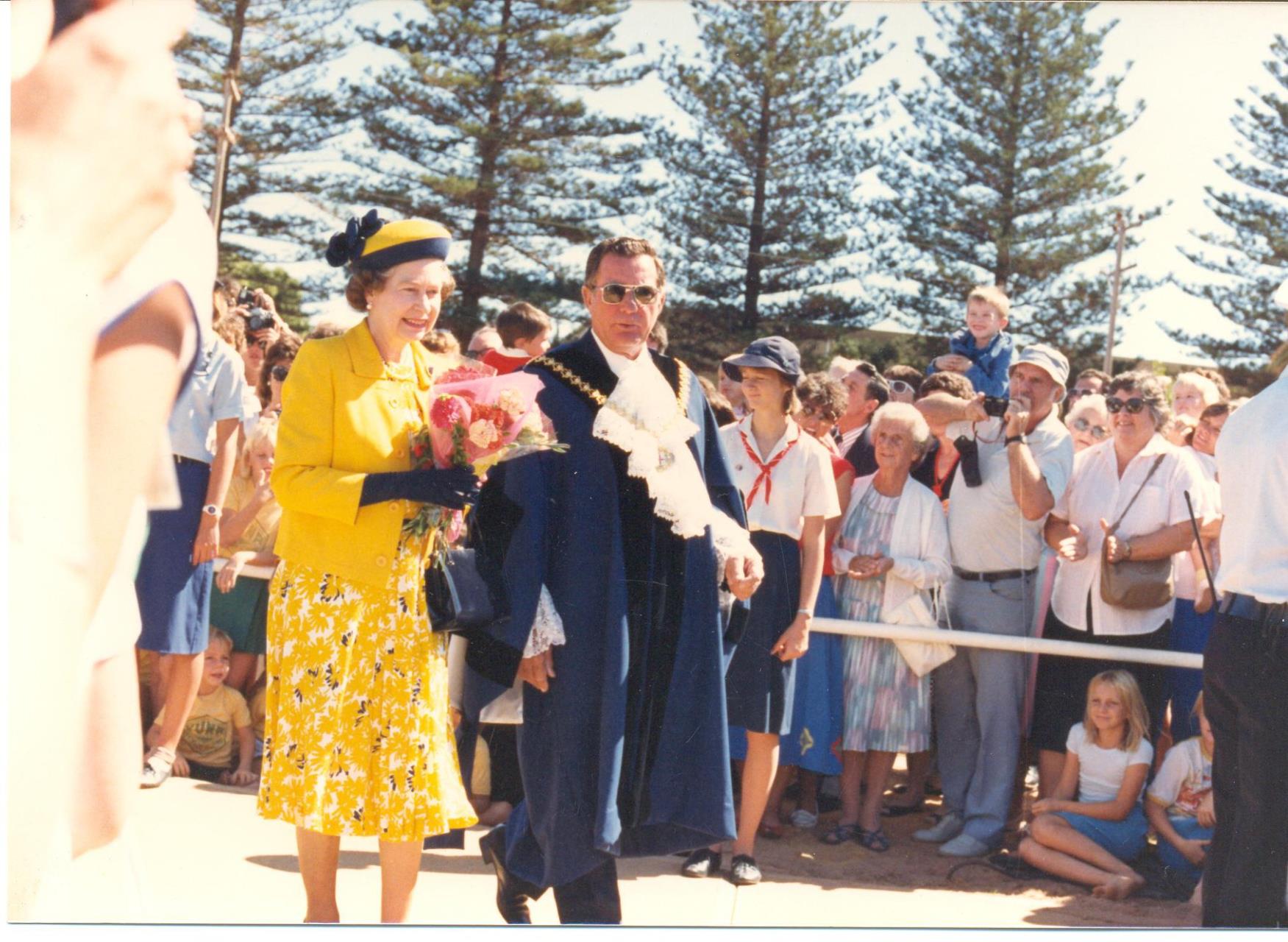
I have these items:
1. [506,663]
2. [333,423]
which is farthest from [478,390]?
[506,663]

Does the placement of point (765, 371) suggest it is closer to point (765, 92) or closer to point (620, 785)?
point (620, 785)

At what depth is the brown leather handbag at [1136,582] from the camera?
5.56 metres

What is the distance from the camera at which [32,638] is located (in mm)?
3682

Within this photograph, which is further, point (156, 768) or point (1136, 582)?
point (1136, 582)

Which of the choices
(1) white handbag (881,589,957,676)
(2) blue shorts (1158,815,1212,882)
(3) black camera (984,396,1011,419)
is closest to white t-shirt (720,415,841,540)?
(1) white handbag (881,589,957,676)

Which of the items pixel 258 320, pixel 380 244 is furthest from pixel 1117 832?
pixel 258 320

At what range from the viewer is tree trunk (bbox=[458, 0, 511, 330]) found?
43.6 feet

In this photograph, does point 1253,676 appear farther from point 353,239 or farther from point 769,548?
point 353,239

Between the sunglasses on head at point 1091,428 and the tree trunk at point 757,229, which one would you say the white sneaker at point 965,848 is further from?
the tree trunk at point 757,229

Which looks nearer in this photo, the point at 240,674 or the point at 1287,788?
the point at 1287,788

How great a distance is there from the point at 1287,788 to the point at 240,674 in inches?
157

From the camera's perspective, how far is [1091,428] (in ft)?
22.7

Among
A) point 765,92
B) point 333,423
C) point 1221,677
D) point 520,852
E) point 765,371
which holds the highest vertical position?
point 765,92

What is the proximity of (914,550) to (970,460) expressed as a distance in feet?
1.42
